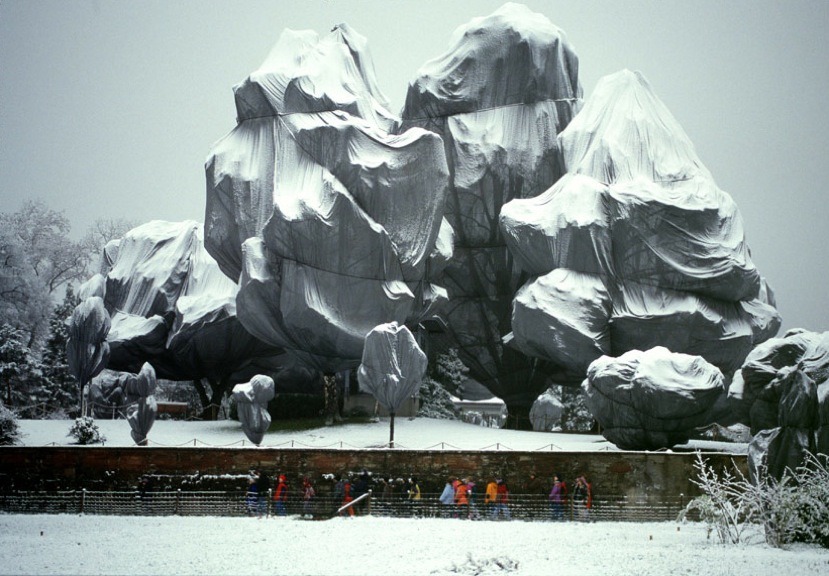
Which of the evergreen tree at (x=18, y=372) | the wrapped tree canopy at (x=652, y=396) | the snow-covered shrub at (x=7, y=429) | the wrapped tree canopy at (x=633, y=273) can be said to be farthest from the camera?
the evergreen tree at (x=18, y=372)

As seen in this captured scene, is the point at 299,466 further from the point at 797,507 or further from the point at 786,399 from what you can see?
the point at 797,507

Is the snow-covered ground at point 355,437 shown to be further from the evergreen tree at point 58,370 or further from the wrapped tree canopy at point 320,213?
the evergreen tree at point 58,370

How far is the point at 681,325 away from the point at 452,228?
999cm

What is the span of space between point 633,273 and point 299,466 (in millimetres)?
16177

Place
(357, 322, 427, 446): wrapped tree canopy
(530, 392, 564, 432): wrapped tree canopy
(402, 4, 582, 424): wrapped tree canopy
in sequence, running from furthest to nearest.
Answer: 1. (530, 392, 564, 432): wrapped tree canopy
2. (402, 4, 582, 424): wrapped tree canopy
3. (357, 322, 427, 446): wrapped tree canopy

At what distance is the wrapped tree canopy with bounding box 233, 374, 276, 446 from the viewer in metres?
26.2

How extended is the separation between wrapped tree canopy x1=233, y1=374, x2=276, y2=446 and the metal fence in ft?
22.2

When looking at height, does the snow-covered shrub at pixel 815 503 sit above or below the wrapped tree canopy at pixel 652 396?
below

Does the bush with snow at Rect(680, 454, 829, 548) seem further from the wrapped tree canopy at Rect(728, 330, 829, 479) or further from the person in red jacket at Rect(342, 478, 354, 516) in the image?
the person in red jacket at Rect(342, 478, 354, 516)

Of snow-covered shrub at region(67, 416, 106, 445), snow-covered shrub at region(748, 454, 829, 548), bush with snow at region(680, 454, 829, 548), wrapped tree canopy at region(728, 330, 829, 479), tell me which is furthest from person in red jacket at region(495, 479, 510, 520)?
snow-covered shrub at region(67, 416, 106, 445)

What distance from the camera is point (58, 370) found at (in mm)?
46469

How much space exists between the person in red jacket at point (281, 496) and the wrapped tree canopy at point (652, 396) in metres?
8.46

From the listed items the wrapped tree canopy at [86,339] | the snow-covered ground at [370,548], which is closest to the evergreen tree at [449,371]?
the wrapped tree canopy at [86,339]

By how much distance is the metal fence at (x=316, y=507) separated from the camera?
60.6 ft
